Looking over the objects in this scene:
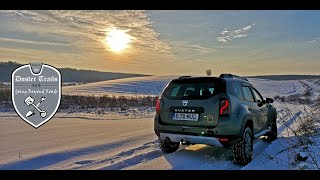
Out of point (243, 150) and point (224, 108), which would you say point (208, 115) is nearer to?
point (224, 108)

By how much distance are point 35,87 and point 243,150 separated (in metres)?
3.40

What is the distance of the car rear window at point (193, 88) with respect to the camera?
17.6ft

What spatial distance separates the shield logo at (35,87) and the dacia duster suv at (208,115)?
6.19 ft

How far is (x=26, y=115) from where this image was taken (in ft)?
19.5

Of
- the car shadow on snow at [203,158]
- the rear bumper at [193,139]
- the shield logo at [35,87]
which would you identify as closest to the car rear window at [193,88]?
the rear bumper at [193,139]

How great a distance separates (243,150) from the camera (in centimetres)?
532

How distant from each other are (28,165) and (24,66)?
156 cm

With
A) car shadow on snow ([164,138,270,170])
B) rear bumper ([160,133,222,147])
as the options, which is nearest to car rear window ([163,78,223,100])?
rear bumper ([160,133,222,147])

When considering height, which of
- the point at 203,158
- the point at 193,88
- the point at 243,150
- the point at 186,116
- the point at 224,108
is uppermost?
the point at 193,88

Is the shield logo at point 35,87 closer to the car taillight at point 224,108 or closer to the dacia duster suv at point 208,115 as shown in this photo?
the dacia duster suv at point 208,115

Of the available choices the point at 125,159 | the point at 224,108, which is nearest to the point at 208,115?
the point at 224,108

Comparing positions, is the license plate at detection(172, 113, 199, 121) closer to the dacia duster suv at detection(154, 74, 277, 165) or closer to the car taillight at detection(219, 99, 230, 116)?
the dacia duster suv at detection(154, 74, 277, 165)

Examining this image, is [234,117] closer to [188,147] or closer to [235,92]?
[235,92]

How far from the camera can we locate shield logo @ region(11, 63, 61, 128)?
4.61 m
